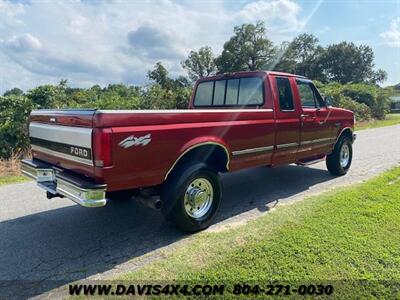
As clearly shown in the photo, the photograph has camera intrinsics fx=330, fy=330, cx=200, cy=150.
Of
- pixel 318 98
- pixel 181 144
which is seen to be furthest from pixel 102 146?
pixel 318 98

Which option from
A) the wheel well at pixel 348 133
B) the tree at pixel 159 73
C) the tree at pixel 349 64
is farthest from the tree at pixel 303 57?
the wheel well at pixel 348 133

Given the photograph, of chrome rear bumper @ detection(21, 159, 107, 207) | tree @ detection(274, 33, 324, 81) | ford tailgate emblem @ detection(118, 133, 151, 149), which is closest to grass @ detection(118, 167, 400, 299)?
chrome rear bumper @ detection(21, 159, 107, 207)

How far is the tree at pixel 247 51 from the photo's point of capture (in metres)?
64.2

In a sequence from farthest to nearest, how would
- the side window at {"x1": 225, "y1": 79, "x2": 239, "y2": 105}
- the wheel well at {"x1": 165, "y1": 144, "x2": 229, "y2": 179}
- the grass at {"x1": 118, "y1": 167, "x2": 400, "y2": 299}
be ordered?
1. the side window at {"x1": 225, "y1": 79, "x2": 239, "y2": 105}
2. the wheel well at {"x1": 165, "y1": 144, "x2": 229, "y2": 179}
3. the grass at {"x1": 118, "y1": 167, "x2": 400, "y2": 299}

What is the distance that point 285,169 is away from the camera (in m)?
8.16

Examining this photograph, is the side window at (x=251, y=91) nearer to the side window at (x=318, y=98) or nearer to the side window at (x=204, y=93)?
the side window at (x=204, y=93)

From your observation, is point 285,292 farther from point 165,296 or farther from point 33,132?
point 33,132

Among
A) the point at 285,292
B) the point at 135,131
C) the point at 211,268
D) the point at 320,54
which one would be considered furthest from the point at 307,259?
the point at 320,54

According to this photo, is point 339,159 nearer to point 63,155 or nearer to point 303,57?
point 63,155

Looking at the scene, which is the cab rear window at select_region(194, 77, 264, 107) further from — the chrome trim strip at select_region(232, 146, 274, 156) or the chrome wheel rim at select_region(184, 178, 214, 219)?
the chrome wheel rim at select_region(184, 178, 214, 219)

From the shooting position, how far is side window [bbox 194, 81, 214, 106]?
249 inches

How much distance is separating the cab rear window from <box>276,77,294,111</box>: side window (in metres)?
0.38

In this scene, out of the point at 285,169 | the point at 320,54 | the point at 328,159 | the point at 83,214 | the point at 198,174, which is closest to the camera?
the point at 198,174

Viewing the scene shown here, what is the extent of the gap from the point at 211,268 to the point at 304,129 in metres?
3.60
